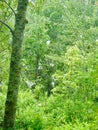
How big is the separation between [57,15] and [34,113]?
40.8ft

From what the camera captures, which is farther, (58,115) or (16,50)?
(58,115)

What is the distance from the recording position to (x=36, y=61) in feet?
60.2

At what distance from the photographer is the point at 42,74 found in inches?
725

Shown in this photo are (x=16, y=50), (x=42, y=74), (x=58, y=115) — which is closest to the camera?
(x=16, y=50)

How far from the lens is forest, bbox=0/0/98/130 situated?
598 cm

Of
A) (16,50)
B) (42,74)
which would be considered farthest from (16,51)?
(42,74)

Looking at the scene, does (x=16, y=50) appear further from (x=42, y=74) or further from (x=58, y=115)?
(x=42, y=74)

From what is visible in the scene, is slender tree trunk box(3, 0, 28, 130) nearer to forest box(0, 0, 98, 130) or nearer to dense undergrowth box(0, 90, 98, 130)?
forest box(0, 0, 98, 130)

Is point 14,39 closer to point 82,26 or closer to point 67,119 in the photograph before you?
point 67,119

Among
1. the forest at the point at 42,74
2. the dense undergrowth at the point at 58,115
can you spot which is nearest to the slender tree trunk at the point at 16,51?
the forest at the point at 42,74

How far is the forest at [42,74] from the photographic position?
5.98 m

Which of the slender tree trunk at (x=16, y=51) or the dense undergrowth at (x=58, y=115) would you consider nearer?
the slender tree trunk at (x=16, y=51)

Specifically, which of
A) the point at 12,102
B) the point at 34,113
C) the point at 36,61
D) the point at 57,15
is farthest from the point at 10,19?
the point at 57,15

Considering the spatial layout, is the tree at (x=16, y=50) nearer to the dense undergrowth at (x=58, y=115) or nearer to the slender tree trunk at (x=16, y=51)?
the slender tree trunk at (x=16, y=51)
